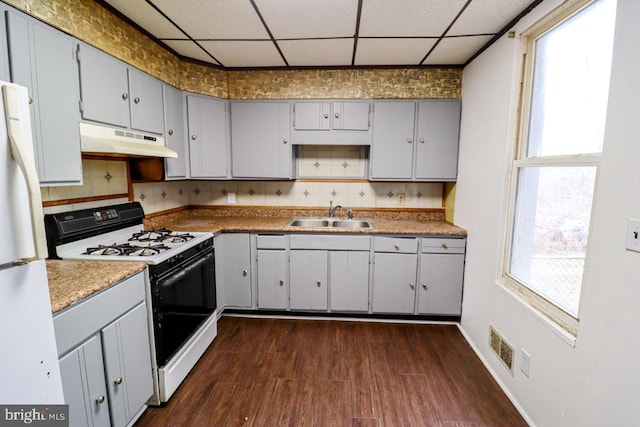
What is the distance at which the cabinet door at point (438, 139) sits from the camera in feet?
9.08

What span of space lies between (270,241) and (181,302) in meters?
0.98

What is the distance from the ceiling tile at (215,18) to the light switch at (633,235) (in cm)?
216

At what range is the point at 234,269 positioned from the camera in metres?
2.78

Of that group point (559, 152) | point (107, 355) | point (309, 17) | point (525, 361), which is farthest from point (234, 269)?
point (559, 152)

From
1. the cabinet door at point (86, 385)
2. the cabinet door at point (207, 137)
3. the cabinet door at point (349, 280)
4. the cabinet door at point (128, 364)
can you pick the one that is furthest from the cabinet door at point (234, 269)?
the cabinet door at point (86, 385)

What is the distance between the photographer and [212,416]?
1.68 m

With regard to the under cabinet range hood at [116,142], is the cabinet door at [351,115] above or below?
above

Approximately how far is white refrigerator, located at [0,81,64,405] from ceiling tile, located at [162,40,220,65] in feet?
6.00

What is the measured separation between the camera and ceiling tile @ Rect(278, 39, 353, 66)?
228 centimetres

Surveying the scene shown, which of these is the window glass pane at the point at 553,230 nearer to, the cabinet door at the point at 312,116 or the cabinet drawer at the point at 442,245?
the cabinet drawer at the point at 442,245

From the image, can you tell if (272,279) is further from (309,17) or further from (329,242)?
(309,17)

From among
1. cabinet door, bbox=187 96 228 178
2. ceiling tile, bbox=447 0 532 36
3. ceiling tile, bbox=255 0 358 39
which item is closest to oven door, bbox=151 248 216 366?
cabinet door, bbox=187 96 228 178

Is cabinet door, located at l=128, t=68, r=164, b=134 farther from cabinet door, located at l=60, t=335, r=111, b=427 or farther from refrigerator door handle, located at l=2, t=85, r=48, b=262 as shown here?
cabinet door, located at l=60, t=335, r=111, b=427

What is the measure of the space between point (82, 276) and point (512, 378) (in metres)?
2.51
